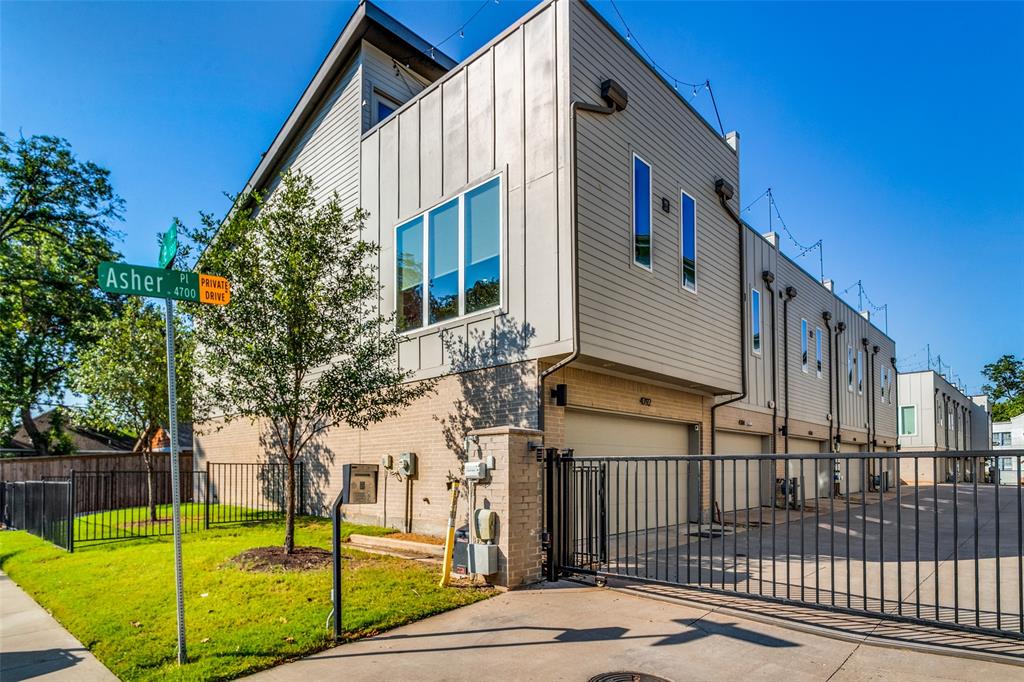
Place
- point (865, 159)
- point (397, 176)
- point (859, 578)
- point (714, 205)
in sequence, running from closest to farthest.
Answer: point (859, 578) → point (397, 176) → point (714, 205) → point (865, 159)

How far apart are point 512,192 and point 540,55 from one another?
2.06 m

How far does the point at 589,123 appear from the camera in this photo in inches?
355

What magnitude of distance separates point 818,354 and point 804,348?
174cm

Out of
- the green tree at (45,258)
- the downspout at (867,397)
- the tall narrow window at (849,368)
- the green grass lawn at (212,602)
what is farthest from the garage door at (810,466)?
the green tree at (45,258)

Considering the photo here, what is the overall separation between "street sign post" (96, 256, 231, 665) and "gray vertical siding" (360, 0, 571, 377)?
15.3ft

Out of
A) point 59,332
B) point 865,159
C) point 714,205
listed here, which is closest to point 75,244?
point 59,332

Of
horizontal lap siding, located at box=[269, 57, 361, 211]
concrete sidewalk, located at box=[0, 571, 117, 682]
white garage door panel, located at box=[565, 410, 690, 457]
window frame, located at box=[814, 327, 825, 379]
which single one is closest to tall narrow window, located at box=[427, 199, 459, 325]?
white garage door panel, located at box=[565, 410, 690, 457]

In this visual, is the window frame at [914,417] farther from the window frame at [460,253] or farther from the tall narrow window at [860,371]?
the window frame at [460,253]

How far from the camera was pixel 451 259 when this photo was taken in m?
10.3

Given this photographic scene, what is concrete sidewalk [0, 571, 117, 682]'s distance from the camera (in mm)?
4840

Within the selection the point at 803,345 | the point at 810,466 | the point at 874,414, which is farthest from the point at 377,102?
the point at 874,414

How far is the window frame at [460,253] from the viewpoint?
941 centimetres

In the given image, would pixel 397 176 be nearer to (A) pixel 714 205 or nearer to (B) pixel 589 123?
(B) pixel 589 123

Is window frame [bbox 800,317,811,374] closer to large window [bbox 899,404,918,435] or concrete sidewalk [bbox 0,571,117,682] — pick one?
concrete sidewalk [bbox 0,571,117,682]
